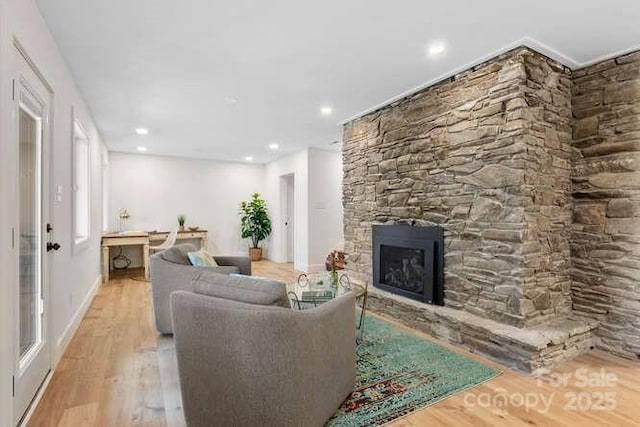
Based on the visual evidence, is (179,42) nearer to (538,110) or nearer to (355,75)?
(355,75)

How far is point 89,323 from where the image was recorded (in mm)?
3463

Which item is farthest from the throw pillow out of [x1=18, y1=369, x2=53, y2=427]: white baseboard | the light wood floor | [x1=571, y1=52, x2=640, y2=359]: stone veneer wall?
[x1=571, y1=52, x2=640, y2=359]: stone veneer wall

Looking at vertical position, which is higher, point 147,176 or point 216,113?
point 216,113

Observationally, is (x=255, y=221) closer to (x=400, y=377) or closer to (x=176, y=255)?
(x=176, y=255)

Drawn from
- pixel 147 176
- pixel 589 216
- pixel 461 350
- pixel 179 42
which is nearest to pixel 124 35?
pixel 179 42

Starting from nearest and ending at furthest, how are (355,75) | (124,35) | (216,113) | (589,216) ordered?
(124,35)
(589,216)
(355,75)
(216,113)

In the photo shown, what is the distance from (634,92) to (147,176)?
7.55m

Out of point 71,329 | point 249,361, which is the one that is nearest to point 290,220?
point 71,329

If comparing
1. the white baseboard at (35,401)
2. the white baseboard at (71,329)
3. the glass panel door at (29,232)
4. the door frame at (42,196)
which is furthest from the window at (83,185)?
the white baseboard at (35,401)

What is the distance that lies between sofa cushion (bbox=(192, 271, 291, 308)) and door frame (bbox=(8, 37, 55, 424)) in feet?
2.98

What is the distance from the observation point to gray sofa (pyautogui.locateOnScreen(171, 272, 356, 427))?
1.49 meters

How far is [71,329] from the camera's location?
10.0 feet

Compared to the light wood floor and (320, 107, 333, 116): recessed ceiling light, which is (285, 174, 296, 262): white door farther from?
the light wood floor

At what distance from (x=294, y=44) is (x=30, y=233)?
88.5 inches
